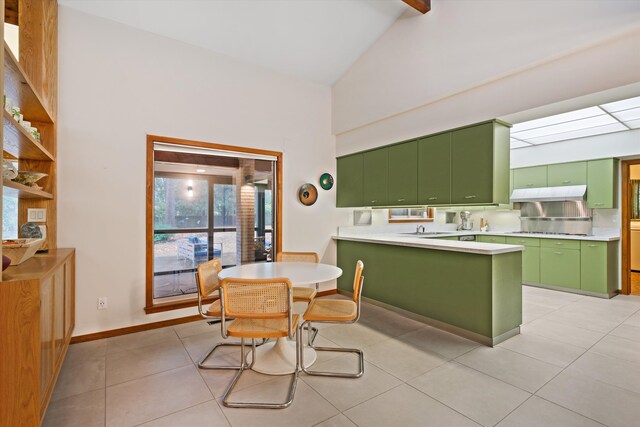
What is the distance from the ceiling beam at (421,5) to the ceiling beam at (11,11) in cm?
360

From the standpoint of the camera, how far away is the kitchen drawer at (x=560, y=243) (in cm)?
473

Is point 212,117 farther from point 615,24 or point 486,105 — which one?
point 615,24

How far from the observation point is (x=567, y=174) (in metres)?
5.13

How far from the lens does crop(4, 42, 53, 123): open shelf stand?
1719 mm

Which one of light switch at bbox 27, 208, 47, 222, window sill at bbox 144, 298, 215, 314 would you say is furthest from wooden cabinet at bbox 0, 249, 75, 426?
window sill at bbox 144, 298, 215, 314

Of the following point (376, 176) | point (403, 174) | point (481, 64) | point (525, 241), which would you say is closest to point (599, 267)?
point (525, 241)

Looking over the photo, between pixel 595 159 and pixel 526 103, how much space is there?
3.09 m

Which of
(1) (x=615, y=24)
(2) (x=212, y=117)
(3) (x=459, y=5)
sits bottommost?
(2) (x=212, y=117)

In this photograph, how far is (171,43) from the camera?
3.51 metres

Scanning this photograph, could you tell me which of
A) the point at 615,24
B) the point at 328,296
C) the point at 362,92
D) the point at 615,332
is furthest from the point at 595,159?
the point at 328,296

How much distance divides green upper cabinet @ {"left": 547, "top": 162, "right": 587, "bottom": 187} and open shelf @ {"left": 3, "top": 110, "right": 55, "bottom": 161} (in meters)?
6.68

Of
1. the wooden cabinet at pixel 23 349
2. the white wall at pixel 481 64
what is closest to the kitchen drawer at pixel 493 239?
Result: the white wall at pixel 481 64

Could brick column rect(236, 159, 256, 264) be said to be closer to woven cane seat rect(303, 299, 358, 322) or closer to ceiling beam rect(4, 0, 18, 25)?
woven cane seat rect(303, 299, 358, 322)

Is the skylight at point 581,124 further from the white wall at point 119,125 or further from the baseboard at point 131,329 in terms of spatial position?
the baseboard at point 131,329
